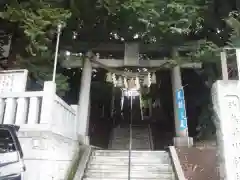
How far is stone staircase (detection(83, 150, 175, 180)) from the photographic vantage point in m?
7.71

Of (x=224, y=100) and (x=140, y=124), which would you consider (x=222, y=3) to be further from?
(x=140, y=124)

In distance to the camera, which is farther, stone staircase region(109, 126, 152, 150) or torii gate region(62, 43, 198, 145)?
stone staircase region(109, 126, 152, 150)

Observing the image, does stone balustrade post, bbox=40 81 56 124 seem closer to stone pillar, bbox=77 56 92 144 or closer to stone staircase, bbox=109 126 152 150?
stone pillar, bbox=77 56 92 144

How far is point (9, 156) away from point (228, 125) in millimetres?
4479

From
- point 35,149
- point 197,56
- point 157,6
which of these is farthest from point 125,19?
point 35,149

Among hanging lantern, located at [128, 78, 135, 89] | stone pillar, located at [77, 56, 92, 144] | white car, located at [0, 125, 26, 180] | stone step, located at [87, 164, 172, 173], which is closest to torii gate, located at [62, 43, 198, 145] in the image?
stone pillar, located at [77, 56, 92, 144]

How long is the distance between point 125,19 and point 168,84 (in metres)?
5.88

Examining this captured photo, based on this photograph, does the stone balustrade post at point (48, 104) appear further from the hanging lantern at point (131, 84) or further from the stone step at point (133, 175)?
the hanging lantern at point (131, 84)

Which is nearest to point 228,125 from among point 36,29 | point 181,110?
point 181,110

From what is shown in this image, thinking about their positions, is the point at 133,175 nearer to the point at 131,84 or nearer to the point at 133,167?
the point at 133,167

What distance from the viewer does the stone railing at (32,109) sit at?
6074 millimetres

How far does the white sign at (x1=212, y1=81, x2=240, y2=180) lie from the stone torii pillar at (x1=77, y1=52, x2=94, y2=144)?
5939 mm

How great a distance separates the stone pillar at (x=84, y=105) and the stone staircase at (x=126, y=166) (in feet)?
5.46

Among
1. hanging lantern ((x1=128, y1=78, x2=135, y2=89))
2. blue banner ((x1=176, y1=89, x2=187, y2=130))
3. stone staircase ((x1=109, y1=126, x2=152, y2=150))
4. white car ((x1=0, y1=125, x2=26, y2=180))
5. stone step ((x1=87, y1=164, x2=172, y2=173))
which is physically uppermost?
hanging lantern ((x1=128, y1=78, x2=135, y2=89))
